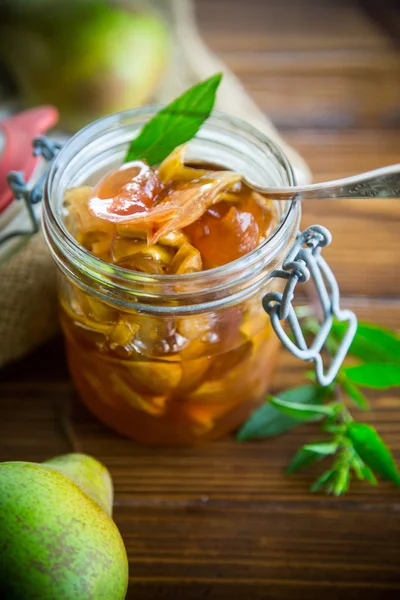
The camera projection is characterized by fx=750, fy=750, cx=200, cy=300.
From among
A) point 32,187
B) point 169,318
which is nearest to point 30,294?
point 32,187

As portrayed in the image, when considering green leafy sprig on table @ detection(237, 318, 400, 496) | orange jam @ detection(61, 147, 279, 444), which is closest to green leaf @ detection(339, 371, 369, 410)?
green leafy sprig on table @ detection(237, 318, 400, 496)

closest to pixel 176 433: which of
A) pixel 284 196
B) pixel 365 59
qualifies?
pixel 284 196

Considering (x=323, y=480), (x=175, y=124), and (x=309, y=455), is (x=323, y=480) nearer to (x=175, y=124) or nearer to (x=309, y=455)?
(x=309, y=455)

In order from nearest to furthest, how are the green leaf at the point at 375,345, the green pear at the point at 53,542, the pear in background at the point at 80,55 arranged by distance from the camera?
the green pear at the point at 53,542 < the green leaf at the point at 375,345 < the pear in background at the point at 80,55

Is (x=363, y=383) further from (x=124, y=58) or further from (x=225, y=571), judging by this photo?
(x=124, y=58)

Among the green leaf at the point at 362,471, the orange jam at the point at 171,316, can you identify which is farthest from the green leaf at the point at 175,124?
the green leaf at the point at 362,471

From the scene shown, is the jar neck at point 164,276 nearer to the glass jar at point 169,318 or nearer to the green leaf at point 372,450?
the glass jar at point 169,318
